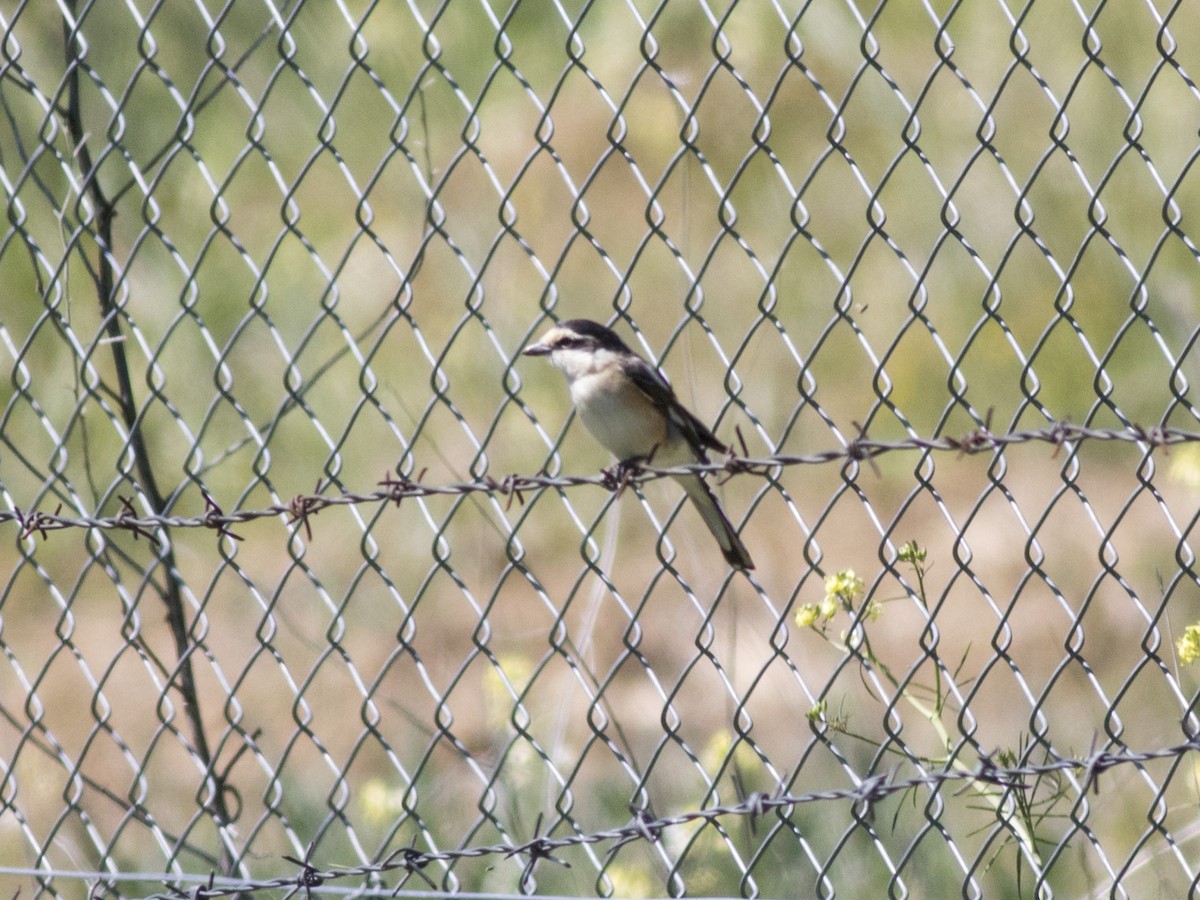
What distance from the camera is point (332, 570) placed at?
28.7 ft

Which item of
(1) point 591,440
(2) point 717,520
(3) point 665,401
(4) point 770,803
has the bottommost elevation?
(4) point 770,803

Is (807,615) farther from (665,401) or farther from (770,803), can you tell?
(665,401)

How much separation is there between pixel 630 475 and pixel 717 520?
0.89 metres

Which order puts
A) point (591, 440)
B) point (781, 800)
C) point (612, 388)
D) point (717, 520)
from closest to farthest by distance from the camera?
point (781, 800)
point (717, 520)
point (612, 388)
point (591, 440)

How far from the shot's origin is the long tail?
12.9ft

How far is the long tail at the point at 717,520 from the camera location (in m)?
3.92

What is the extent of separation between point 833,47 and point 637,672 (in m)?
3.97

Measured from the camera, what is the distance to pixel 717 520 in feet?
14.3

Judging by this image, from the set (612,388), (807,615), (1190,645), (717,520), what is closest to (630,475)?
(807,615)

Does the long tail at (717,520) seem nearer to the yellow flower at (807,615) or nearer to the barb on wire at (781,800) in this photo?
the yellow flower at (807,615)

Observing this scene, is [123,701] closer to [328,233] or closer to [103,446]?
[103,446]

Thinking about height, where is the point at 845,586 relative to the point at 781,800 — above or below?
above

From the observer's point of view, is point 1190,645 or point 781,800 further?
point 1190,645

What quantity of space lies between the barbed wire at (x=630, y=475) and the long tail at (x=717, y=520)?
0.34 metres
